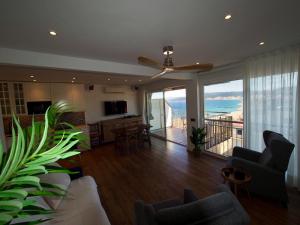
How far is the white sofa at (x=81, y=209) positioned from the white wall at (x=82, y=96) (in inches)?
117

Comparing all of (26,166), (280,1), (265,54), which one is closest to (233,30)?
(280,1)

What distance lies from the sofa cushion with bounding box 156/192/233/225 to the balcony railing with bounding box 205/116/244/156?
Result: 298 centimetres

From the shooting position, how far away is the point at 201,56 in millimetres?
2695

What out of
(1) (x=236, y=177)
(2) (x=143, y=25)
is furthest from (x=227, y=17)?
(1) (x=236, y=177)

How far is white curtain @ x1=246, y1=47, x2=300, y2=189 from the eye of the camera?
7.97ft

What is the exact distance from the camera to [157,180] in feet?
9.78

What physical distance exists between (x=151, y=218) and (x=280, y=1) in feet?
6.68

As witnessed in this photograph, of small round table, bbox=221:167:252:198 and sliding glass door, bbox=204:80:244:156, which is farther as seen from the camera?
sliding glass door, bbox=204:80:244:156

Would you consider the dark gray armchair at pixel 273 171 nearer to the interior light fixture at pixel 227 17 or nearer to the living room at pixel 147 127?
the living room at pixel 147 127

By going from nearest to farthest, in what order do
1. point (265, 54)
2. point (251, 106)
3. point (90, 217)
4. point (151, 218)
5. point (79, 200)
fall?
1. point (151, 218)
2. point (90, 217)
3. point (79, 200)
4. point (265, 54)
5. point (251, 106)

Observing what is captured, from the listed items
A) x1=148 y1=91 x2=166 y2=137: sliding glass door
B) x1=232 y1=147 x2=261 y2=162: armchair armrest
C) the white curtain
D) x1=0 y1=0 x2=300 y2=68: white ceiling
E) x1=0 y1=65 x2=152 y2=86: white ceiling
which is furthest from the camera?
x1=148 y1=91 x2=166 y2=137: sliding glass door

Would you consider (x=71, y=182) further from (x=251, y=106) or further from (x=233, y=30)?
(x=251, y=106)

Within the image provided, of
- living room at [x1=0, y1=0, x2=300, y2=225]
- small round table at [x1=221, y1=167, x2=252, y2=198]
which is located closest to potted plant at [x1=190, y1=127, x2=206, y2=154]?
living room at [x1=0, y1=0, x2=300, y2=225]

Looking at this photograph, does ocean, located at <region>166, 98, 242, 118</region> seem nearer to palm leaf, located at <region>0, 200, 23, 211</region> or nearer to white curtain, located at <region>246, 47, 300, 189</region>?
white curtain, located at <region>246, 47, 300, 189</region>
